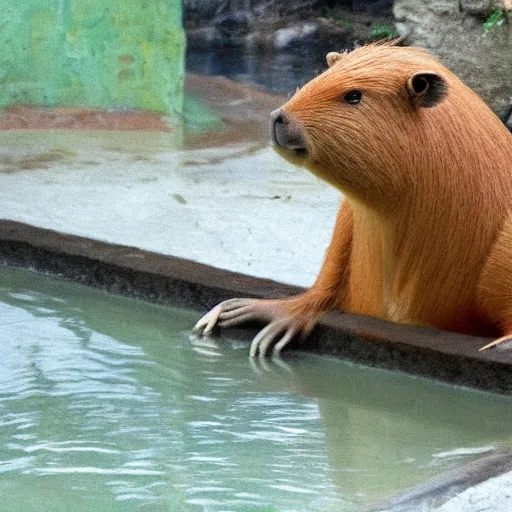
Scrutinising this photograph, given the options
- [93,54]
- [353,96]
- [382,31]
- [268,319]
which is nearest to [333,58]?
[353,96]

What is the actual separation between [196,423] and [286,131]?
3.22 ft

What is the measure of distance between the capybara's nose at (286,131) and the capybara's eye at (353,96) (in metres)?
0.19

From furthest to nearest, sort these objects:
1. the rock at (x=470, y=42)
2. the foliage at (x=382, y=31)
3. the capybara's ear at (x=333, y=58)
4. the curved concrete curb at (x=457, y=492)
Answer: the foliage at (x=382, y=31), the rock at (x=470, y=42), the capybara's ear at (x=333, y=58), the curved concrete curb at (x=457, y=492)

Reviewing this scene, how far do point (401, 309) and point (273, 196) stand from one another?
314 cm

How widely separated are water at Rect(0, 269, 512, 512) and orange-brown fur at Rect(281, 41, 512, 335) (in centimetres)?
35

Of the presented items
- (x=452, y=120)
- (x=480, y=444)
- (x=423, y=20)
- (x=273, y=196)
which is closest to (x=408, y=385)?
(x=480, y=444)

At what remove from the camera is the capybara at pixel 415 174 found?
4137 millimetres

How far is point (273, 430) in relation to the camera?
3.77 m

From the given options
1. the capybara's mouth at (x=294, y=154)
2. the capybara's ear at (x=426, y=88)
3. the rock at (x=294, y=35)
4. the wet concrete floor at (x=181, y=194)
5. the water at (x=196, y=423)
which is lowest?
the water at (x=196, y=423)

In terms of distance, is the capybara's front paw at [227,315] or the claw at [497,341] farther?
the capybara's front paw at [227,315]

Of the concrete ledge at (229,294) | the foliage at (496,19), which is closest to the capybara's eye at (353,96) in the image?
the concrete ledge at (229,294)

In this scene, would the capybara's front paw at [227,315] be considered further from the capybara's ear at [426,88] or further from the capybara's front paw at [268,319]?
the capybara's ear at [426,88]

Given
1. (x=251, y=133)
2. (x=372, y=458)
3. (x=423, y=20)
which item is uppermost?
(x=423, y=20)

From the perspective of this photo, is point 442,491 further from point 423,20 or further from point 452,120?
point 423,20
